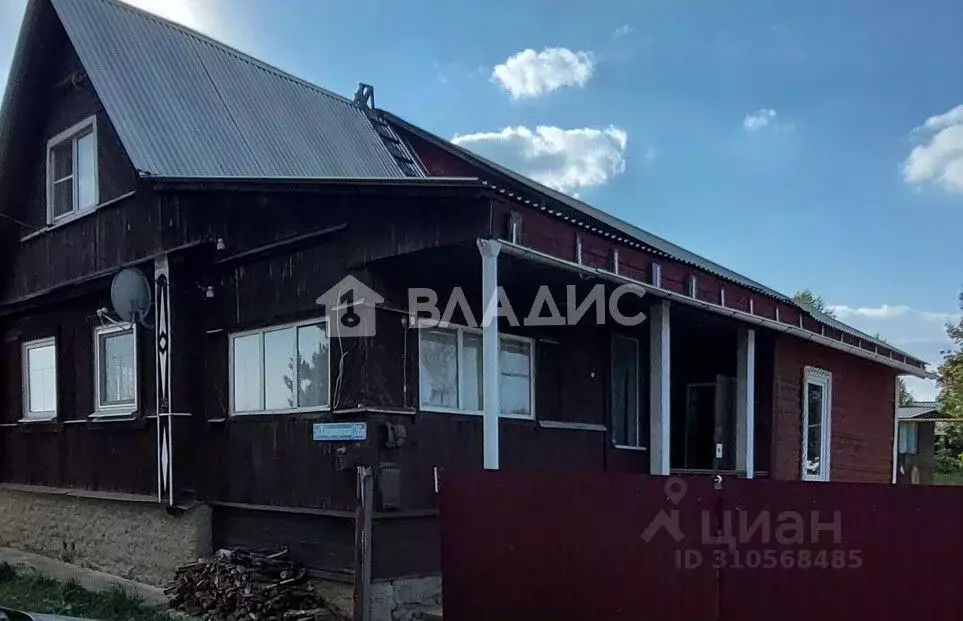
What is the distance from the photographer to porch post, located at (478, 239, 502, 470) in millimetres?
6590

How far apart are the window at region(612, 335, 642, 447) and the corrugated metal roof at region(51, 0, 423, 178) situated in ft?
15.4

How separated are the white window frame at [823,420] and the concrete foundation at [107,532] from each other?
29.2 feet

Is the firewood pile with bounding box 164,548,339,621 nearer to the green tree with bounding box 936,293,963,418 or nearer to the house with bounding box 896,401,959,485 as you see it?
the house with bounding box 896,401,959,485

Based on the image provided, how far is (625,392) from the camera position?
37.9 feet

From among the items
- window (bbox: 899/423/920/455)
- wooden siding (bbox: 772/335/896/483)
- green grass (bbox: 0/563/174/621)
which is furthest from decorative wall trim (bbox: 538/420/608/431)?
window (bbox: 899/423/920/455)

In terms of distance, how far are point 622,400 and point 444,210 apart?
5.47 metres

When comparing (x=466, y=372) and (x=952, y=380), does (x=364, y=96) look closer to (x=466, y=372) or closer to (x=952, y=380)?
(x=466, y=372)

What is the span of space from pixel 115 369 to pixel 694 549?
311 inches

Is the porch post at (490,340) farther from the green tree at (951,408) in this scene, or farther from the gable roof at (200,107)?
the green tree at (951,408)

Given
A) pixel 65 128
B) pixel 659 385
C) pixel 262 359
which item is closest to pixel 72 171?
pixel 65 128

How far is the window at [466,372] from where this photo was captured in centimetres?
843

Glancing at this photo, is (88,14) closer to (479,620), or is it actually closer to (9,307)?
(9,307)

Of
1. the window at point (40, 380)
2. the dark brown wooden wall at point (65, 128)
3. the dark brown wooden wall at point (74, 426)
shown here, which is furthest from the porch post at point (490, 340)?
the window at point (40, 380)

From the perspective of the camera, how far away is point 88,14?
11.2m
